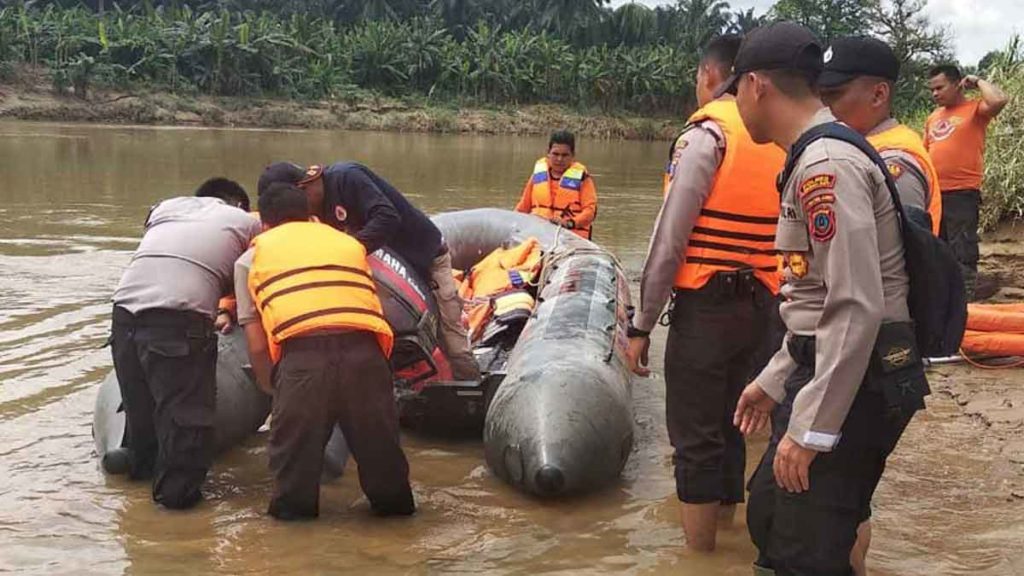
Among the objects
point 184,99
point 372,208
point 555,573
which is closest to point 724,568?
point 555,573

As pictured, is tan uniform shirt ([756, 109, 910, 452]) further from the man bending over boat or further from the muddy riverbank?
the muddy riverbank

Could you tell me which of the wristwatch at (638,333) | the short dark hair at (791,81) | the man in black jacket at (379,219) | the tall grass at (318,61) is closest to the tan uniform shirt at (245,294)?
the man in black jacket at (379,219)

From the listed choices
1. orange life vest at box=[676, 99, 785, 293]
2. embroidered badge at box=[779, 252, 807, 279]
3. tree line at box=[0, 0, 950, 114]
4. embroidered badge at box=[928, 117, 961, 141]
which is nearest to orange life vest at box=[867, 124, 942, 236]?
orange life vest at box=[676, 99, 785, 293]

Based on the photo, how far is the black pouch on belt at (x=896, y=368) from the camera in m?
2.44

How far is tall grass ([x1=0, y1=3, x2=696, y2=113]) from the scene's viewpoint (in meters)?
35.8

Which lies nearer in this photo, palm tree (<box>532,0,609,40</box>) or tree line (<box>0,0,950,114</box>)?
tree line (<box>0,0,950,114</box>)

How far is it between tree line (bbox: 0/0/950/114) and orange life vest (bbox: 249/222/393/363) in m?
31.2

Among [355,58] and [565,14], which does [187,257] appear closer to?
[355,58]

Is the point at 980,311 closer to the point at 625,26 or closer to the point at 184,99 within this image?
the point at 184,99

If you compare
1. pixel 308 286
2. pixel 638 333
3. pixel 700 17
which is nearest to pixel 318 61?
pixel 700 17

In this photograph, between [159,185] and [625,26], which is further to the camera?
[625,26]

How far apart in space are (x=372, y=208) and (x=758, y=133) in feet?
8.84

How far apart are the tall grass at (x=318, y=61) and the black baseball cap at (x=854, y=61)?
34.8 m

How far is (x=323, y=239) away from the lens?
426 centimetres
